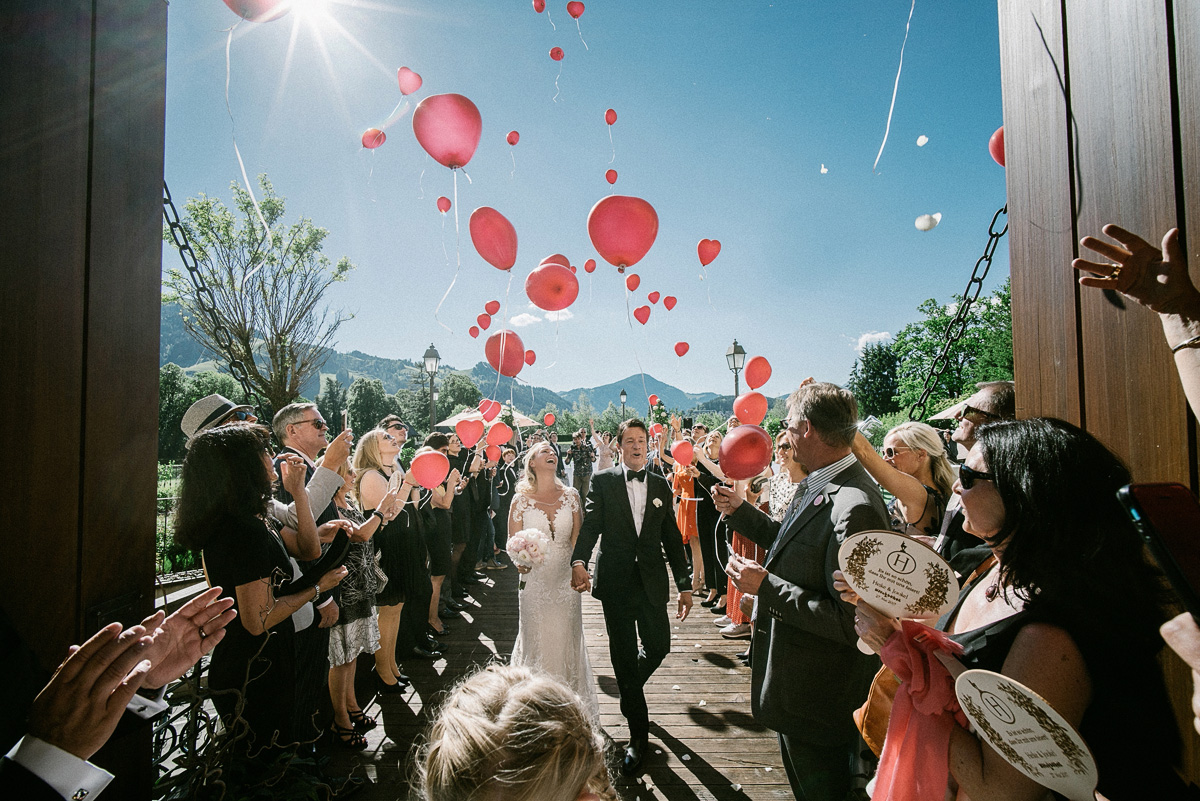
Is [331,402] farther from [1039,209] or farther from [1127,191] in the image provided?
[1127,191]

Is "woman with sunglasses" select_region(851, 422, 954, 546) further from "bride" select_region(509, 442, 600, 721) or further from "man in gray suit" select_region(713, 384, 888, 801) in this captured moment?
"bride" select_region(509, 442, 600, 721)

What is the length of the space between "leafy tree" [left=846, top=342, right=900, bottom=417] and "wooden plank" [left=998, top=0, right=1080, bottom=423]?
150ft

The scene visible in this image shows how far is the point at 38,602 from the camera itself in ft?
4.94

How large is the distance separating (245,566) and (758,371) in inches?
211

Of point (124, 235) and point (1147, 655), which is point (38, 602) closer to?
point (124, 235)

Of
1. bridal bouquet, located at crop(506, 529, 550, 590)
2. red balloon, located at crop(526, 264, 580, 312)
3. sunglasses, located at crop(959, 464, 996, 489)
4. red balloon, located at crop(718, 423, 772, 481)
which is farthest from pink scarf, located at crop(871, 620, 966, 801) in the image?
red balloon, located at crop(526, 264, 580, 312)

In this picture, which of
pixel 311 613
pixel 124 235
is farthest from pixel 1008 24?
pixel 311 613

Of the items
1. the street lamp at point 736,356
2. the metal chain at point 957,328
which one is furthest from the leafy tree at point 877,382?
the metal chain at point 957,328

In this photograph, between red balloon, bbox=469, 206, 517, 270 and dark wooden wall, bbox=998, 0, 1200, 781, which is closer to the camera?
dark wooden wall, bbox=998, 0, 1200, 781

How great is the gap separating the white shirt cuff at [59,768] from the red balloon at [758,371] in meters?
5.90

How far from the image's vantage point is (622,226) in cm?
345

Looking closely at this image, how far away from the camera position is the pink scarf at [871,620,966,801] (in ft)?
4.15

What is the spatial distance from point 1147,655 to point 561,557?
333cm

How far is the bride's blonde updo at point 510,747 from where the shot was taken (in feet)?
3.34
